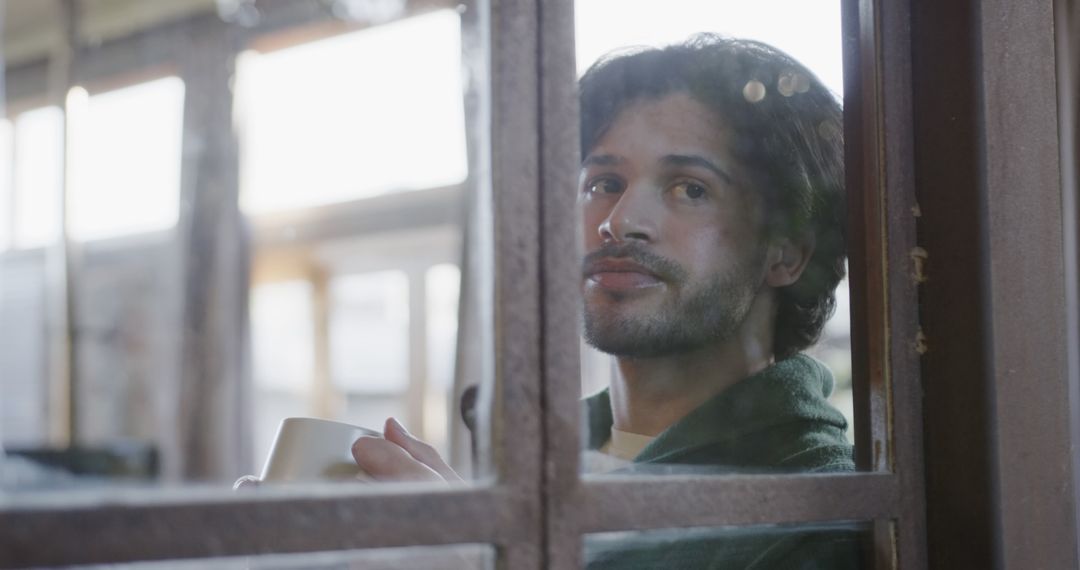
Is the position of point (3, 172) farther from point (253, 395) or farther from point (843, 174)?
point (843, 174)

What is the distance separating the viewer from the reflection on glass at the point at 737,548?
583mm

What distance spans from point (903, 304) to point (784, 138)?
0.51 ft

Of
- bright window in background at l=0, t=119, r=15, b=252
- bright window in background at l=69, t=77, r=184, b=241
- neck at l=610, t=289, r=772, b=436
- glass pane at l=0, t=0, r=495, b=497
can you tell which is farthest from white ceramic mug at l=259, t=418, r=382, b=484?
bright window in background at l=0, t=119, r=15, b=252

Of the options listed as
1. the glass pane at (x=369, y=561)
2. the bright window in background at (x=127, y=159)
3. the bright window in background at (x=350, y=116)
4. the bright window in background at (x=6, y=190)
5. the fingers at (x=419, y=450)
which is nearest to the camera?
the glass pane at (x=369, y=561)

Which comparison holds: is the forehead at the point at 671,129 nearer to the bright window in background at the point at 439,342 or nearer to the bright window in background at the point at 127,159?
the bright window in background at the point at 439,342

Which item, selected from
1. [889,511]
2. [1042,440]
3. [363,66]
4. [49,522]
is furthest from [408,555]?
[363,66]

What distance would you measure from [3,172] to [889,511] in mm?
5010

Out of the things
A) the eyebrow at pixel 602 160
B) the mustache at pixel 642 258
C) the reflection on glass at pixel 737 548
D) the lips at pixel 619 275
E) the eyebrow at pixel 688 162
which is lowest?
the reflection on glass at pixel 737 548

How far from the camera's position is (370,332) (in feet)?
14.4

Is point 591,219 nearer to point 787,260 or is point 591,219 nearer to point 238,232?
point 787,260

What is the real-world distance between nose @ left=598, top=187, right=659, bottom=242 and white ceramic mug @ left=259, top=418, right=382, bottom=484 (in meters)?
0.24

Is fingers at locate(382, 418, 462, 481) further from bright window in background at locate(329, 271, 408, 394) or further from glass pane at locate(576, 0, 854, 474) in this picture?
bright window in background at locate(329, 271, 408, 394)

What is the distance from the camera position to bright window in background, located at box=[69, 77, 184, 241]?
4.38 metres

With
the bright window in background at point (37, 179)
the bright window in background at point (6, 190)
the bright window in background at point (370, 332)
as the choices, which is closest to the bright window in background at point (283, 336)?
the bright window in background at point (370, 332)
